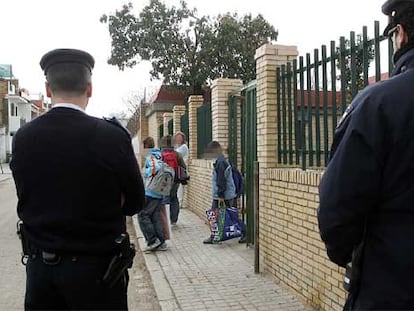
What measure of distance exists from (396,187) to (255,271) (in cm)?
454

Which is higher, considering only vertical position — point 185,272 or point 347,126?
point 347,126

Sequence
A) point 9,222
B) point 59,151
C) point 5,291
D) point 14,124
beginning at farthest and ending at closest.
A: point 14,124 → point 9,222 → point 5,291 → point 59,151

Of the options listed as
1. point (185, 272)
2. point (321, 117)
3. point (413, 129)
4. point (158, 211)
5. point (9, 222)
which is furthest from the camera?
point (9, 222)

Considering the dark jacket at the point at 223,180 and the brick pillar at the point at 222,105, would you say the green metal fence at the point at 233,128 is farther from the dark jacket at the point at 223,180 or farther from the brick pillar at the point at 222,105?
the dark jacket at the point at 223,180

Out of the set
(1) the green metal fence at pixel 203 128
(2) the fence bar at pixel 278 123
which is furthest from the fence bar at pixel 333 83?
(1) the green metal fence at pixel 203 128

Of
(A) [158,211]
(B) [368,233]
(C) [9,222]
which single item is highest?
(B) [368,233]

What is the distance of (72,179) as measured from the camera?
233 cm

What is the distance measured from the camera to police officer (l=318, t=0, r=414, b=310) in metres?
1.72

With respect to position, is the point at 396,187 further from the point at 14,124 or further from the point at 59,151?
the point at 14,124

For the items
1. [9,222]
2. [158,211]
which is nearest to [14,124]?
[9,222]

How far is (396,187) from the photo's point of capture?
1.74 metres

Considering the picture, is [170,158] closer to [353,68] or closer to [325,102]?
[325,102]

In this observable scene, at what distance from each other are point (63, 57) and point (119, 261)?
102 centimetres

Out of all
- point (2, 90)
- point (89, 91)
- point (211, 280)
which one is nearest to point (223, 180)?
point (211, 280)
